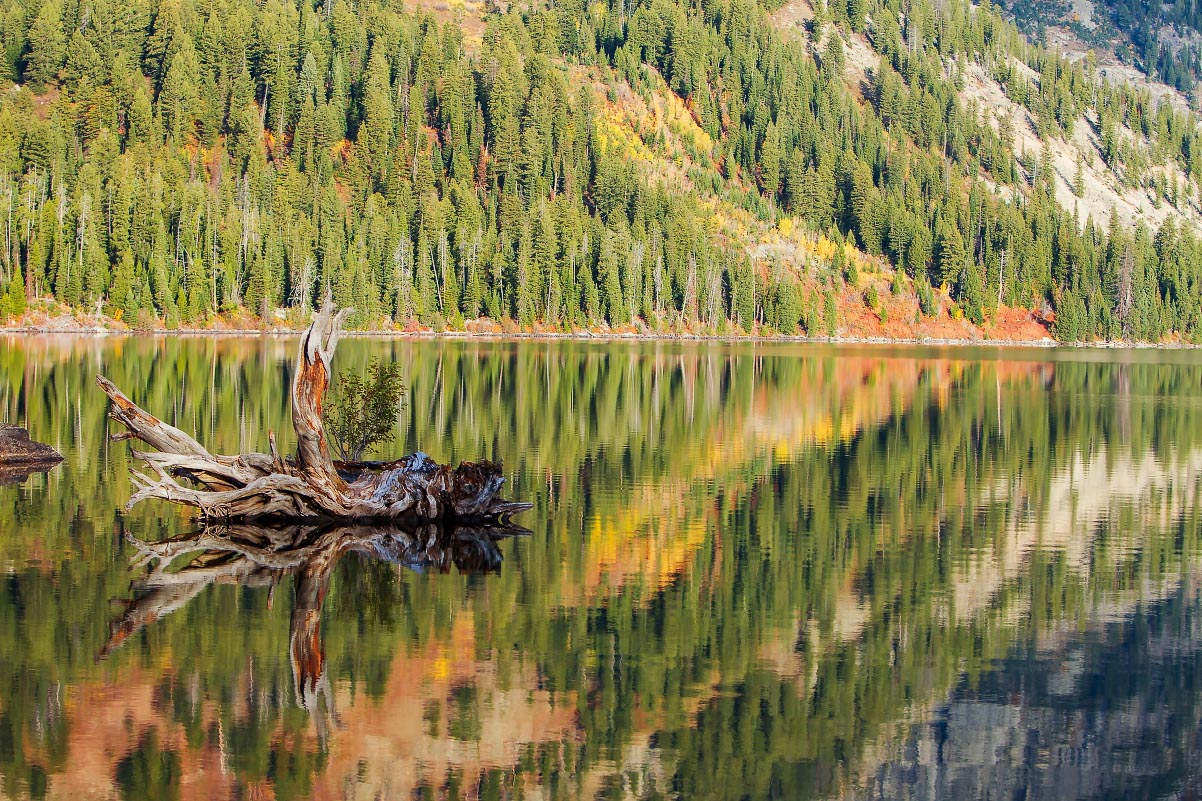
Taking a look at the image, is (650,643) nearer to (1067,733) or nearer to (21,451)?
(1067,733)

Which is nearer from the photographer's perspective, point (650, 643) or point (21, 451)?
point (650, 643)

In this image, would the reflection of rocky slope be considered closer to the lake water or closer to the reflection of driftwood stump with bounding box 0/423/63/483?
the lake water

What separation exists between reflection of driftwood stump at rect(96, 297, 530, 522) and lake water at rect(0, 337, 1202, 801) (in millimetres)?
1143

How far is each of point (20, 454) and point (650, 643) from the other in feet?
77.0

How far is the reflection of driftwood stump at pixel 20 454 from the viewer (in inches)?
1507

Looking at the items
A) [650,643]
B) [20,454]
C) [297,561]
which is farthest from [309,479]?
[20,454]

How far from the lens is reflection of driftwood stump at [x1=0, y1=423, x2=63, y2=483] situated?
38281 mm

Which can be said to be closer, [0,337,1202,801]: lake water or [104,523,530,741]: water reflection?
[0,337,1202,801]: lake water

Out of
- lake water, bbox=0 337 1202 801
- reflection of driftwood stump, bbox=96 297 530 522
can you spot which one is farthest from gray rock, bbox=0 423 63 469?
reflection of driftwood stump, bbox=96 297 530 522

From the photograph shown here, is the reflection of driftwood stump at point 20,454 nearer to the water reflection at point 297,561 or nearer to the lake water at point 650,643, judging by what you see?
the lake water at point 650,643

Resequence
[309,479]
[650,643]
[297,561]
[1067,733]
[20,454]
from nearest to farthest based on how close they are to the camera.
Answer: [1067,733]
[650,643]
[297,561]
[309,479]
[20,454]

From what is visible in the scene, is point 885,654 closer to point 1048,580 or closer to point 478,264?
point 1048,580

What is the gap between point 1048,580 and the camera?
2766 cm

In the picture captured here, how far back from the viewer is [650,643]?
865 inches
